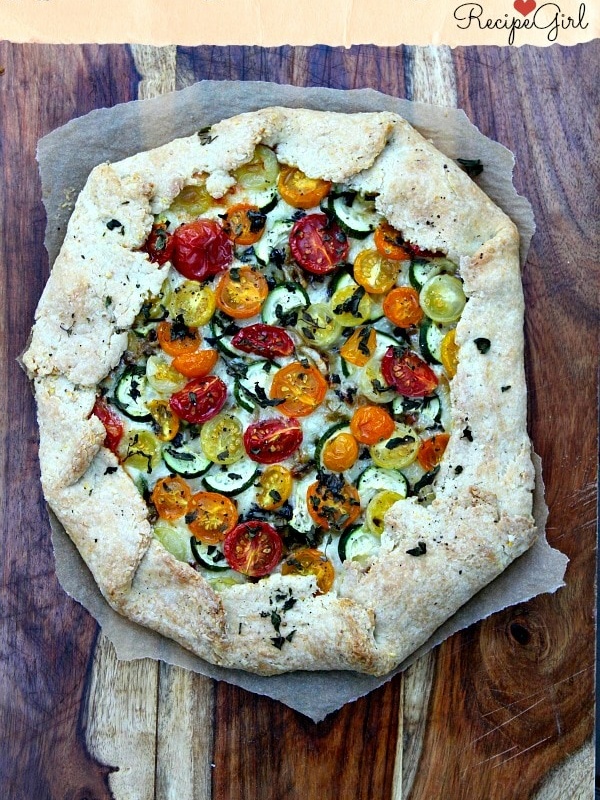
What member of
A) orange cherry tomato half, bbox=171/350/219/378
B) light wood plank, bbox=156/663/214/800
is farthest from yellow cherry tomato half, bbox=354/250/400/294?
light wood plank, bbox=156/663/214/800

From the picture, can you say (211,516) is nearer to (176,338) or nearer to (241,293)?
(176,338)

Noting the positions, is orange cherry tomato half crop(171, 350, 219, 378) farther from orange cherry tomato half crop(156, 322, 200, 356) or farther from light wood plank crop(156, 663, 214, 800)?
light wood plank crop(156, 663, 214, 800)

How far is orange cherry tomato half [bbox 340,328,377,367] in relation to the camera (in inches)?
150

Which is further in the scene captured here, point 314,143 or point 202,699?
point 202,699

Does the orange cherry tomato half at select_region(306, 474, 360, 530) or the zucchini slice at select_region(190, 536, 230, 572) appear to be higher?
the orange cherry tomato half at select_region(306, 474, 360, 530)

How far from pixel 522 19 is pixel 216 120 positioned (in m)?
1.72

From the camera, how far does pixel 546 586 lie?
13.0ft

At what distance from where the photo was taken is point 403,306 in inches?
151

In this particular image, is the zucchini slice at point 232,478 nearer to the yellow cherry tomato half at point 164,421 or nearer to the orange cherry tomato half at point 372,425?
the yellow cherry tomato half at point 164,421

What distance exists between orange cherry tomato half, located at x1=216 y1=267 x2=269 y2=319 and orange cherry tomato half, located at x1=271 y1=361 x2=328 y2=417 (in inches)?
13.7

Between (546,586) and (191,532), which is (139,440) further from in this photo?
(546,586)

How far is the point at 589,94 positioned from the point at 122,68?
2454mm

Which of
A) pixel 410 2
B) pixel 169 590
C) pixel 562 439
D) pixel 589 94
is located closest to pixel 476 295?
pixel 562 439

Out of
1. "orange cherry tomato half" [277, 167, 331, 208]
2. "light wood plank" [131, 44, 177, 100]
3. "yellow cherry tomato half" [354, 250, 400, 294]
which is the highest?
"light wood plank" [131, 44, 177, 100]
